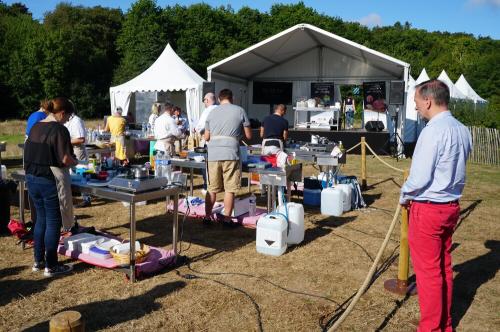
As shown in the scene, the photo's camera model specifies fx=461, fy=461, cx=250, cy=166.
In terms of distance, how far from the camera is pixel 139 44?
33594mm

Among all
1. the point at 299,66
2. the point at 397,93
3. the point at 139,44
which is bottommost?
the point at 397,93

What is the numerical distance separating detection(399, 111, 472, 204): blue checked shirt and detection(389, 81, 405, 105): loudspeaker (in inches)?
461

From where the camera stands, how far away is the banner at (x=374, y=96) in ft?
53.6

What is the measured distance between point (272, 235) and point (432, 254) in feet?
6.59

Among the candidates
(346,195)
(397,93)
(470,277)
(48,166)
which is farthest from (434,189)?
(397,93)

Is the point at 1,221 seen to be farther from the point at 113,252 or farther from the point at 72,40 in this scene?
the point at 72,40

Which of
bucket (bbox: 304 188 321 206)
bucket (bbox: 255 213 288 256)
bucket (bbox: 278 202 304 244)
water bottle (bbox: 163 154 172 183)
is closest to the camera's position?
bucket (bbox: 255 213 288 256)

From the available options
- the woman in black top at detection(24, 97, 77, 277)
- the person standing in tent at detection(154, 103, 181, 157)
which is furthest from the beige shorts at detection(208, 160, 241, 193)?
the person standing in tent at detection(154, 103, 181, 157)

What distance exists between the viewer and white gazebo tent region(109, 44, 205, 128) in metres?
14.3

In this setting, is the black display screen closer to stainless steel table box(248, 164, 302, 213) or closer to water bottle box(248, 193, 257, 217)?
water bottle box(248, 193, 257, 217)

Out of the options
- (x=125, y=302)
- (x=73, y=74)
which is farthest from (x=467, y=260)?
(x=73, y=74)

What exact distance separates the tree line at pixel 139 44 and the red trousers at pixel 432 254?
25.7 m

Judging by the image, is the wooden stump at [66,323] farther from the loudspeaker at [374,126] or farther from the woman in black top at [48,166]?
the loudspeaker at [374,126]

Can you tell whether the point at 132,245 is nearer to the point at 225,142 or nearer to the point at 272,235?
the point at 272,235
